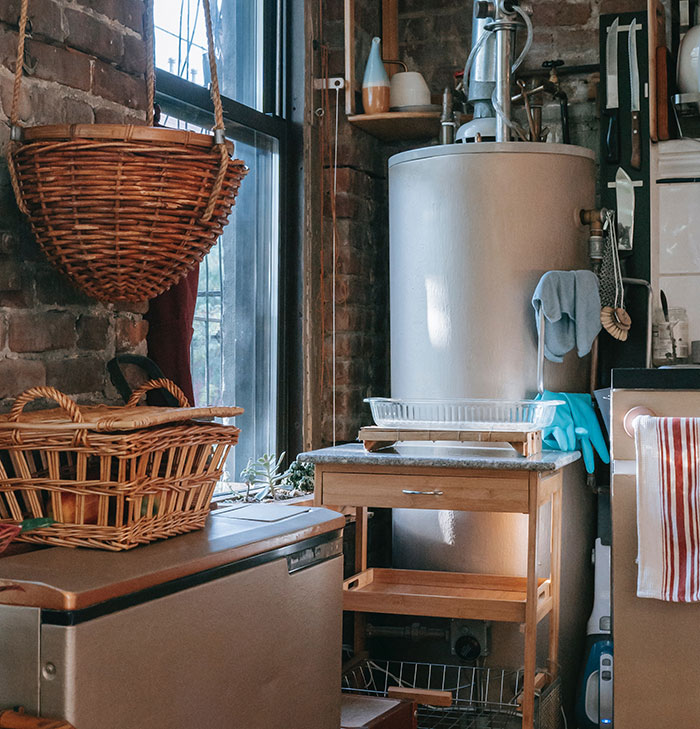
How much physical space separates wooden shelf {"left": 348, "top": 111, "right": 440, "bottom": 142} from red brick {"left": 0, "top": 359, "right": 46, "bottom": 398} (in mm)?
1763

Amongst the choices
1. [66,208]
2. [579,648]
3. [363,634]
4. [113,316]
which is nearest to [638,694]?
[579,648]

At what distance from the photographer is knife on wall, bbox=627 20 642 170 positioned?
9.70 feet

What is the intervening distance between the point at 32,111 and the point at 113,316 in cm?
38

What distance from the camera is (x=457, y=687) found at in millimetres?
2656

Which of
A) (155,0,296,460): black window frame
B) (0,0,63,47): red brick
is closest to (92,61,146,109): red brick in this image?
(0,0,63,47): red brick

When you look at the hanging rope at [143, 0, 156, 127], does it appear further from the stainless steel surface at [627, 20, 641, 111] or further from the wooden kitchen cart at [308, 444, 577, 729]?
the stainless steel surface at [627, 20, 641, 111]

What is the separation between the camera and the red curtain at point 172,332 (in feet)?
6.13

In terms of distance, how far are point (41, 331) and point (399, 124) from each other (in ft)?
6.00

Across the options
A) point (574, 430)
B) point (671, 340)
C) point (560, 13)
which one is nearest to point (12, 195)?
point (574, 430)

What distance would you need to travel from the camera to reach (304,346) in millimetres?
3008

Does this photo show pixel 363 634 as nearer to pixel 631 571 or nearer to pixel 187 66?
pixel 631 571

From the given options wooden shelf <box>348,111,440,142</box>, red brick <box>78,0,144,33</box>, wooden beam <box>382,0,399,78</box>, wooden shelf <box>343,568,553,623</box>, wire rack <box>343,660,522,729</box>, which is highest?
wooden beam <box>382,0,399,78</box>

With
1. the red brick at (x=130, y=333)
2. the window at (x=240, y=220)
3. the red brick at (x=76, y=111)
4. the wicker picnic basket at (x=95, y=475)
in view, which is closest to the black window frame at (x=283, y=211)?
the window at (x=240, y=220)

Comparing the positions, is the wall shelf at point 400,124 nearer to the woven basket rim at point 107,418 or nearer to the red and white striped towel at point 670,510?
the red and white striped towel at point 670,510
